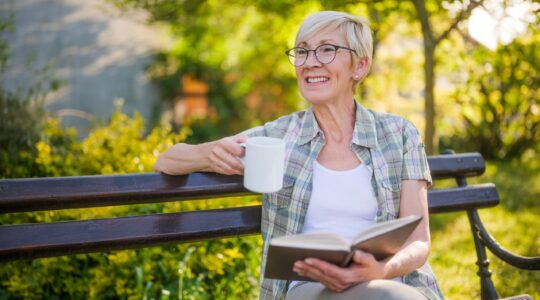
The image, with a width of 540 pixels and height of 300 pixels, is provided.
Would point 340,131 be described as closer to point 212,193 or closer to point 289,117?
point 289,117

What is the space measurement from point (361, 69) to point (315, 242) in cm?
96

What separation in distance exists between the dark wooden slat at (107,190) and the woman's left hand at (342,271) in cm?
65

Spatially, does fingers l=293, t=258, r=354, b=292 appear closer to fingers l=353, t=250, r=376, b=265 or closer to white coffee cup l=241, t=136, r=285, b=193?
fingers l=353, t=250, r=376, b=265

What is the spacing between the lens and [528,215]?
5957 millimetres

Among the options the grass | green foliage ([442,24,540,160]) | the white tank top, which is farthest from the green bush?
green foliage ([442,24,540,160])

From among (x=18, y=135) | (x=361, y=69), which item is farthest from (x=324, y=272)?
(x=18, y=135)

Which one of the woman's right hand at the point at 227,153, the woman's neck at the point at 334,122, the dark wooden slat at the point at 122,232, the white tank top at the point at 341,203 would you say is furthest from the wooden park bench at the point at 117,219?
the woman's neck at the point at 334,122

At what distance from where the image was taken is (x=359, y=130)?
2385 mm

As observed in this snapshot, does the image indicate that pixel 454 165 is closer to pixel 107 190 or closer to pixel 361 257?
pixel 361 257

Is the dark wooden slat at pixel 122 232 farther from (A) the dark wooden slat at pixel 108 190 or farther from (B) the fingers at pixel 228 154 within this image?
(B) the fingers at pixel 228 154

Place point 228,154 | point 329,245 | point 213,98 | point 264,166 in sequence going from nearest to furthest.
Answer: point 329,245 < point 264,166 < point 228,154 < point 213,98

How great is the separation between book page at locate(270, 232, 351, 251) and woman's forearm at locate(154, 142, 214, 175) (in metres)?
0.66

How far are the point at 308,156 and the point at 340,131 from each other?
8.0 inches

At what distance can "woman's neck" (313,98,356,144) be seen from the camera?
7.96 feet
